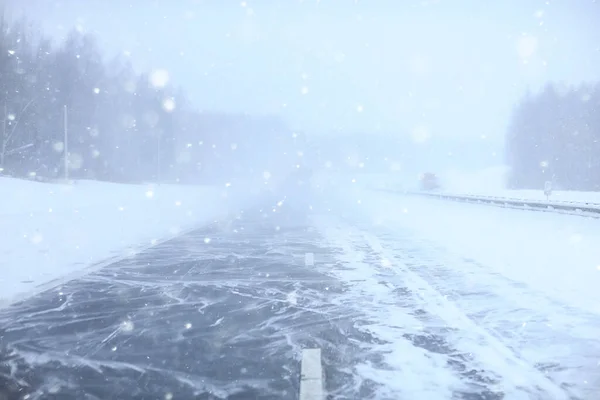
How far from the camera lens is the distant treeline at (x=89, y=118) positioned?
220 ft

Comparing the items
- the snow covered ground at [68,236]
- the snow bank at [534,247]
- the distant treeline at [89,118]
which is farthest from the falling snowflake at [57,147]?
the snow bank at [534,247]

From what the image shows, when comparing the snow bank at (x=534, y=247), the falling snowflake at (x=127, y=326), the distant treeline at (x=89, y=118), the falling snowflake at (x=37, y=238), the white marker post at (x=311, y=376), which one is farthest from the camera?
the distant treeline at (x=89, y=118)

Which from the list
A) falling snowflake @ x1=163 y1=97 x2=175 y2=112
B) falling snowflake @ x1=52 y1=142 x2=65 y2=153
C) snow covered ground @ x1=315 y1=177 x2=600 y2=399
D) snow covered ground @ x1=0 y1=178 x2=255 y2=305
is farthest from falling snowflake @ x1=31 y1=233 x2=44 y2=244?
falling snowflake @ x1=163 y1=97 x2=175 y2=112

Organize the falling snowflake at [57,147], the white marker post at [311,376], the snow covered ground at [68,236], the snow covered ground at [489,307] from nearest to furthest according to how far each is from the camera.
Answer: the white marker post at [311,376] → the snow covered ground at [489,307] → the snow covered ground at [68,236] → the falling snowflake at [57,147]

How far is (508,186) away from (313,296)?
109 meters

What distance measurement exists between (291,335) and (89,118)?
80.6 meters

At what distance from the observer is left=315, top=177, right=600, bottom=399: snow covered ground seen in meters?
6.29

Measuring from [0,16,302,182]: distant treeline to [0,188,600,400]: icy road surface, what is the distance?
5478 cm

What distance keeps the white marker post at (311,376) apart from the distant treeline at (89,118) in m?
59.3

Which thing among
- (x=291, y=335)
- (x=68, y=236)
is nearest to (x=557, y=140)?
(x=68, y=236)

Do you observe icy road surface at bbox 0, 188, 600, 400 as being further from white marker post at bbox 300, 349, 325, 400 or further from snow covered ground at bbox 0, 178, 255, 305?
snow covered ground at bbox 0, 178, 255, 305

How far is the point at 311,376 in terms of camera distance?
618 centimetres

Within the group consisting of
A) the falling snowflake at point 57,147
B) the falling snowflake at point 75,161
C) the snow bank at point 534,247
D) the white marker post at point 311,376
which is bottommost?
the snow bank at point 534,247

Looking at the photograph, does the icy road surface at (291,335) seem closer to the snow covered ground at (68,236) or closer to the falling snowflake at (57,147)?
the snow covered ground at (68,236)
